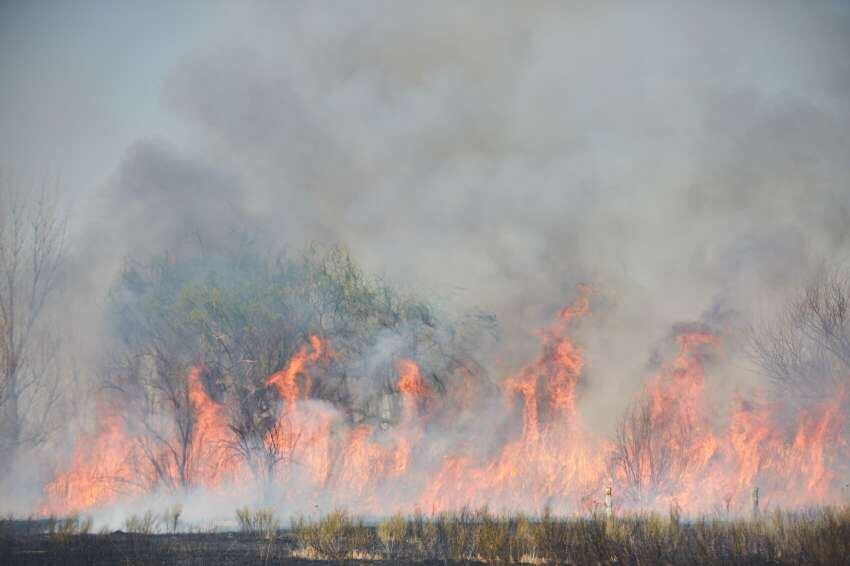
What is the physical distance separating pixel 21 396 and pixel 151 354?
7.10 m

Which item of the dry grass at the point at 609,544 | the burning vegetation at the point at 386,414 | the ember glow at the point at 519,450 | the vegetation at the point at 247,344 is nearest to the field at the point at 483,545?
the dry grass at the point at 609,544

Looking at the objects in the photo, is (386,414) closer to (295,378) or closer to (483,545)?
(295,378)

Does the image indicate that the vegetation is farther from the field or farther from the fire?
the field

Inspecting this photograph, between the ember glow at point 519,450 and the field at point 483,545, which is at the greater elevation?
the ember glow at point 519,450

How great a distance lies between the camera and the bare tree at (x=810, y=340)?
1346 inches

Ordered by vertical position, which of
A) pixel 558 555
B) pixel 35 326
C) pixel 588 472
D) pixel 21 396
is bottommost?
pixel 558 555

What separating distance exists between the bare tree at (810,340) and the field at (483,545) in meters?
13.8

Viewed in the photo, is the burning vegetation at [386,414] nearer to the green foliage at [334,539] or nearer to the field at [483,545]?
the field at [483,545]

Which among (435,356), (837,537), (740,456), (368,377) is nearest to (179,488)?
(368,377)

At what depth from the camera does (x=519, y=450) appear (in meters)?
34.8

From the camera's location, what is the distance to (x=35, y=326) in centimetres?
3981

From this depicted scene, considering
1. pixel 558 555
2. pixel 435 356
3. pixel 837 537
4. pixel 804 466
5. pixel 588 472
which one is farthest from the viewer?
pixel 435 356

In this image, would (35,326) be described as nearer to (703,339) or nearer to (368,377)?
(368,377)

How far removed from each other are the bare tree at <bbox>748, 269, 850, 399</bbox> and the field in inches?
545
